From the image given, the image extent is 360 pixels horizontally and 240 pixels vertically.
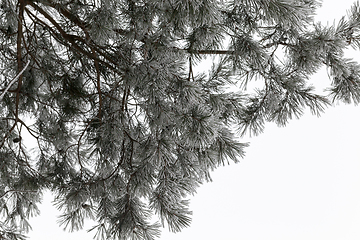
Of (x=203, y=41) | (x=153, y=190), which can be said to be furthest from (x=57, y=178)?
(x=203, y=41)

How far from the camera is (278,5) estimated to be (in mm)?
832

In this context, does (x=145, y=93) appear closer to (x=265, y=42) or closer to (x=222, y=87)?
(x=222, y=87)

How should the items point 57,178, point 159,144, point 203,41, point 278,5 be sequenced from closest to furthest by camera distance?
1. point 278,5
2. point 159,144
3. point 203,41
4. point 57,178

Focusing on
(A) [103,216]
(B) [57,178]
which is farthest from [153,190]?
(B) [57,178]

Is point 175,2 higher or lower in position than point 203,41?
lower

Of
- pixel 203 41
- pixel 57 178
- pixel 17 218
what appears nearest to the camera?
pixel 203 41

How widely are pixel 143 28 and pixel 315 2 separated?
1.61 ft

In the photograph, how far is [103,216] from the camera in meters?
1.30

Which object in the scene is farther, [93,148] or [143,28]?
[93,148]


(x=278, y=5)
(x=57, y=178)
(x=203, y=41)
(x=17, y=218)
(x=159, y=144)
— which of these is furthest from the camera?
(x=17, y=218)

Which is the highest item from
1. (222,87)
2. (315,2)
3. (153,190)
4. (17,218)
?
(315,2)

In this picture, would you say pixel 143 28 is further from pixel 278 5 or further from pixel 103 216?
pixel 103 216

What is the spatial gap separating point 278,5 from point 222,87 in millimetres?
467

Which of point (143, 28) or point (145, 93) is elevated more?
point (143, 28)
